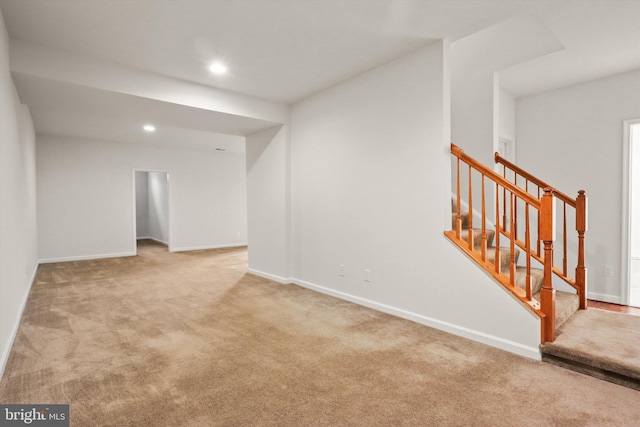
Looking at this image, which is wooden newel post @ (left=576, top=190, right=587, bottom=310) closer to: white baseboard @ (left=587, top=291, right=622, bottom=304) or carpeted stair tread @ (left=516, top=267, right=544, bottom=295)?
carpeted stair tread @ (left=516, top=267, right=544, bottom=295)

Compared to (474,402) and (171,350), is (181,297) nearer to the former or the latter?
(171,350)

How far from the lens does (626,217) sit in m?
4.02

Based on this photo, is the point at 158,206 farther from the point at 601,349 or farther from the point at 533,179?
the point at 601,349

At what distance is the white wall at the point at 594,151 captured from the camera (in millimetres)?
4086

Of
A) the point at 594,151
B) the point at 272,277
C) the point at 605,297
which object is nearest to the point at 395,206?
the point at 272,277

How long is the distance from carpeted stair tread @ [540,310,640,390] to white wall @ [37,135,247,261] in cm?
794

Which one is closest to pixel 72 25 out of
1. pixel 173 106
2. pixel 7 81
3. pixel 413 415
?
pixel 7 81

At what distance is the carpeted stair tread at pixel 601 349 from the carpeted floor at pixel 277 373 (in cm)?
8

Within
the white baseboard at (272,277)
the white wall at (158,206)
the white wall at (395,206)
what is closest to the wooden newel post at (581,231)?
the white wall at (395,206)

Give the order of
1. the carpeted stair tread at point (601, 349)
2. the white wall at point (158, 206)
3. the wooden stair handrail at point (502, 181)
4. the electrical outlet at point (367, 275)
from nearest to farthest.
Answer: the carpeted stair tread at point (601, 349) < the wooden stair handrail at point (502, 181) < the electrical outlet at point (367, 275) < the white wall at point (158, 206)

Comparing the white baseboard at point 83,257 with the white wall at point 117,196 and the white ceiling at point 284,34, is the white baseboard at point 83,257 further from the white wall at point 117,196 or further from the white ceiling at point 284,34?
the white ceiling at point 284,34

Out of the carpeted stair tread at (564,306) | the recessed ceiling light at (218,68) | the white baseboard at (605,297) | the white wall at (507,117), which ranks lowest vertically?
the white baseboard at (605,297)

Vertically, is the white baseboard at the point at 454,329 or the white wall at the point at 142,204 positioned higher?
the white wall at the point at 142,204

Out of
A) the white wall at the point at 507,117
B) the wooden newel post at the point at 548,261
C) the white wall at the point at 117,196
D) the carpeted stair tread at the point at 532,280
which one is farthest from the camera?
the white wall at the point at 117,196
